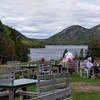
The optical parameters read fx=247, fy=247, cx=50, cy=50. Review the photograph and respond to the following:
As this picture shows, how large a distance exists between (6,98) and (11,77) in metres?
0.52

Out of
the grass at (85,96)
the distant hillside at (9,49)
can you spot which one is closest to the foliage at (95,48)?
the distant hillside at (9,49)

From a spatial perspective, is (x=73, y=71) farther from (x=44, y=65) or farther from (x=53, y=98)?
(x=53, y=98)

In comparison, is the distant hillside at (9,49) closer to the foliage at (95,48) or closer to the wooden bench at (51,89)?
the foliage at (95,48)

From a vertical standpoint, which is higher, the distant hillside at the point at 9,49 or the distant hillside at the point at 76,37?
the distant hillside at the point at 76,37

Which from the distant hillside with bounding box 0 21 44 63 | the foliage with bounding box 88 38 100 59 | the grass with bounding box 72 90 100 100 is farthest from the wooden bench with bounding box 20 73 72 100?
the foliage with bounding box 88 38 100 59

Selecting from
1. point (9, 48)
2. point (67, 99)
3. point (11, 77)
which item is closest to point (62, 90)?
point (67, 99)

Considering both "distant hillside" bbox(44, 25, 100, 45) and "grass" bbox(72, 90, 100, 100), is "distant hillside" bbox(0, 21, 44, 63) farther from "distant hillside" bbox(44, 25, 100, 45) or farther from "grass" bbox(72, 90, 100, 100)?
"distant hillside" bbox(44, 25, 100, 45)

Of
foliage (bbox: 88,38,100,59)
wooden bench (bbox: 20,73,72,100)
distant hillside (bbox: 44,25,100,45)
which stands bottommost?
wooden bench (bbox: 20,73,72,100)

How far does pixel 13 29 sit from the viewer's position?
4825 centimetres

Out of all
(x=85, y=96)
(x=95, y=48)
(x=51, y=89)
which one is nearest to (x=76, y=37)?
(x=95, y=48)

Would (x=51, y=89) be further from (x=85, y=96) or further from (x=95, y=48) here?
(x=95, y=48)

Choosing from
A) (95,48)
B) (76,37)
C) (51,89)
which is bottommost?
(51,89)

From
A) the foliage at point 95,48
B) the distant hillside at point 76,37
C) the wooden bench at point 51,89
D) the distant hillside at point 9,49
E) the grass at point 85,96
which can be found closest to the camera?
the wooden bench at point 51,89

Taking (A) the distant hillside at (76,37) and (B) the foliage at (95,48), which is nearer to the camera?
(B) the foliage at (95,48)
